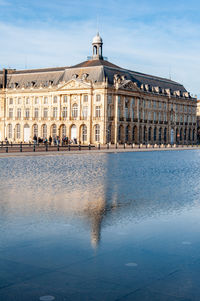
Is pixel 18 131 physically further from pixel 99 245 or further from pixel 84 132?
pixel 99 245

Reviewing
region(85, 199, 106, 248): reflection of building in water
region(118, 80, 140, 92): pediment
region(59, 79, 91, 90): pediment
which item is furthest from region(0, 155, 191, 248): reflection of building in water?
region(118, 80, 140, 92): pediment

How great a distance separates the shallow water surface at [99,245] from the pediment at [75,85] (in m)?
82.3

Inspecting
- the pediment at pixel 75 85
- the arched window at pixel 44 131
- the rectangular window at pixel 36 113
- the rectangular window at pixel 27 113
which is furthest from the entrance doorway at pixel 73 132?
the rectangular window at pixel 27 113

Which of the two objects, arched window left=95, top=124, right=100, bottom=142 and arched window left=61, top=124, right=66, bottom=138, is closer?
arched window left=95, top=124, right=100, bottom=142

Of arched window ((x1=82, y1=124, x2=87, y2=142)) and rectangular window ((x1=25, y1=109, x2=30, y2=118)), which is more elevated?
rectangular window ((x1=25, y1=109, x2=30, y2=118))

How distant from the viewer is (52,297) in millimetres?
6121

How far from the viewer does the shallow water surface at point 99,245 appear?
21.2 ft

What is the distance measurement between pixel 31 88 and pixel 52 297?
342 feet

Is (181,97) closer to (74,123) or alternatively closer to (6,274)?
(74,123)

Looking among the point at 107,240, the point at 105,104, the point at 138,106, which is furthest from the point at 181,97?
the point at 107,240

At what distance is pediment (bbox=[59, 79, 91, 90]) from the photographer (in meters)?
97.9

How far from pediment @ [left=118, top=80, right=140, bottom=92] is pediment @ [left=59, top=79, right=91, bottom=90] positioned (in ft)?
21.8

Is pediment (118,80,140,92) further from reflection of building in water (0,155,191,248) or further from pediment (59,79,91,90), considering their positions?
reflection of building in water (0,155,191,248)

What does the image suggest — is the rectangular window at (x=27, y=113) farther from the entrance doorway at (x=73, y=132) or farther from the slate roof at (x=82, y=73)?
the entrance doorway at (x=73, y=132)
